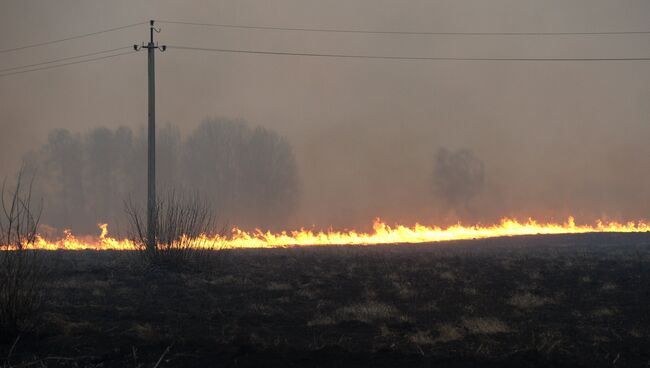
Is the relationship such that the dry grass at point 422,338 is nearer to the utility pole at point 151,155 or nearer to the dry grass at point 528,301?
the dry grass at point 528,301

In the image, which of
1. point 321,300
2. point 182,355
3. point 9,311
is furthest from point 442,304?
point 9,311

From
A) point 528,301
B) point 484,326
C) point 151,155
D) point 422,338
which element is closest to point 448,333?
point 422,338

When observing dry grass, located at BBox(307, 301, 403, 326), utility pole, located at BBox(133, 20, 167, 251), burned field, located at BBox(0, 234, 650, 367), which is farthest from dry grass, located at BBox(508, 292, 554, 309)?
utility pole, located at BBox(133, 20, 167, 251)

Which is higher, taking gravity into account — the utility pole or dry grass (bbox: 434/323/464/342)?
the utility pole

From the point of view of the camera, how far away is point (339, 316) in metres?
13.5

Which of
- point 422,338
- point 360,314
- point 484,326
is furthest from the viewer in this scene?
point 360,314

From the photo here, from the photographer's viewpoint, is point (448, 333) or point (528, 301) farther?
point (528, 301)

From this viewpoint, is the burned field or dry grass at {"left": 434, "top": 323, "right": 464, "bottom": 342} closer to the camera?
the burned field

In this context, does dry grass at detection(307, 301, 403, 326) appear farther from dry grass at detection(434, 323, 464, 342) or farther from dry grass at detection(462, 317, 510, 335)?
dry grass at detection(434, 323, 464, 342)

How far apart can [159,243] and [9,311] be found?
1052 cm

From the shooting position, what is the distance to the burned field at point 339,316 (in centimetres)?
949

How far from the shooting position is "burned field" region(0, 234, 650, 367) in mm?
9492

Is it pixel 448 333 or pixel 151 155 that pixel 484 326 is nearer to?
pixel 448 333

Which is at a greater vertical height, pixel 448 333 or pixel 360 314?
pixel 360 314
